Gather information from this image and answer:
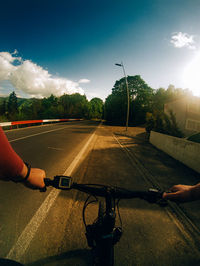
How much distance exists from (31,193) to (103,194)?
2.61m

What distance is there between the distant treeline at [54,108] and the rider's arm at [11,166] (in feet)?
87.3

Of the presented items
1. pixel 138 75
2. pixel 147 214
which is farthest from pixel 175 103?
pixel 138 75

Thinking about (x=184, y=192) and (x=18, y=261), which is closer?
(x=184, y=192)

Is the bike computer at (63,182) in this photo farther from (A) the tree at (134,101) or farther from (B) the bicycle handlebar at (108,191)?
(A) the tree at (134,101)

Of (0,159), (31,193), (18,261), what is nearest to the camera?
(0,159)

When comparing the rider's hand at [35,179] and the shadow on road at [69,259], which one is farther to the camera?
the shadow on road at [69,259]

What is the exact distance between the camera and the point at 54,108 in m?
53.8

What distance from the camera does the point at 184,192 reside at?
1071mm

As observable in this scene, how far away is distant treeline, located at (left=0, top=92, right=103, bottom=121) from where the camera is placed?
46956 mm

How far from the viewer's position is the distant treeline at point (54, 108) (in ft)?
154

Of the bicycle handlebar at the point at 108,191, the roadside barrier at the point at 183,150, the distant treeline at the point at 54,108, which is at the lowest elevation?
the roadside barrier at the point at 183,150

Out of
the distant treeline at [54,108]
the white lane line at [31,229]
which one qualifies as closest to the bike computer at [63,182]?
the white lane line at [31,229]

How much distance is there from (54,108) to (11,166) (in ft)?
187

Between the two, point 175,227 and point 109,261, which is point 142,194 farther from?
point 175,227
